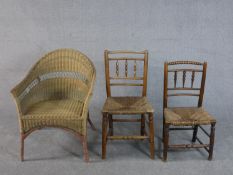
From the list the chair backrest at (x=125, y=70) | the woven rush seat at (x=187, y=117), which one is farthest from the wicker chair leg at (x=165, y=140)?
the chair backrest at (x=125, y=70)

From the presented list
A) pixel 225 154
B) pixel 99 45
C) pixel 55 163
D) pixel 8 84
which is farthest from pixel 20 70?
pixel 225 154

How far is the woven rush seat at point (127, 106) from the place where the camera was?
2090mm

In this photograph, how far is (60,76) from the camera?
2.59 meters

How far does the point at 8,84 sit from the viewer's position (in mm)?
2883

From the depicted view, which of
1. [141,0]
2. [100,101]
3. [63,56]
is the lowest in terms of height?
[100,101]

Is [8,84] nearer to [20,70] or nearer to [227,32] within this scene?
[20,70]

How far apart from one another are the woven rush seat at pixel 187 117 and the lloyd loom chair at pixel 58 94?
69 cm

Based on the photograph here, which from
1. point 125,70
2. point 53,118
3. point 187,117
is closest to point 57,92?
point 53,118

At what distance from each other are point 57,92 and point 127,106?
2.55 feet

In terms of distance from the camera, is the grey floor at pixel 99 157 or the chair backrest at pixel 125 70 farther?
the chair backrest at pixel 125 70

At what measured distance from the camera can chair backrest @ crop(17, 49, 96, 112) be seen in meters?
2.41

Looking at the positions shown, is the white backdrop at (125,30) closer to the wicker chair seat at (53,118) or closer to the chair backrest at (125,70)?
the chair backrest at (125,70)

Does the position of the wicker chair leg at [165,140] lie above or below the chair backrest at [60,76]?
below

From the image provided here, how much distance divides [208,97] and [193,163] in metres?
0.97
